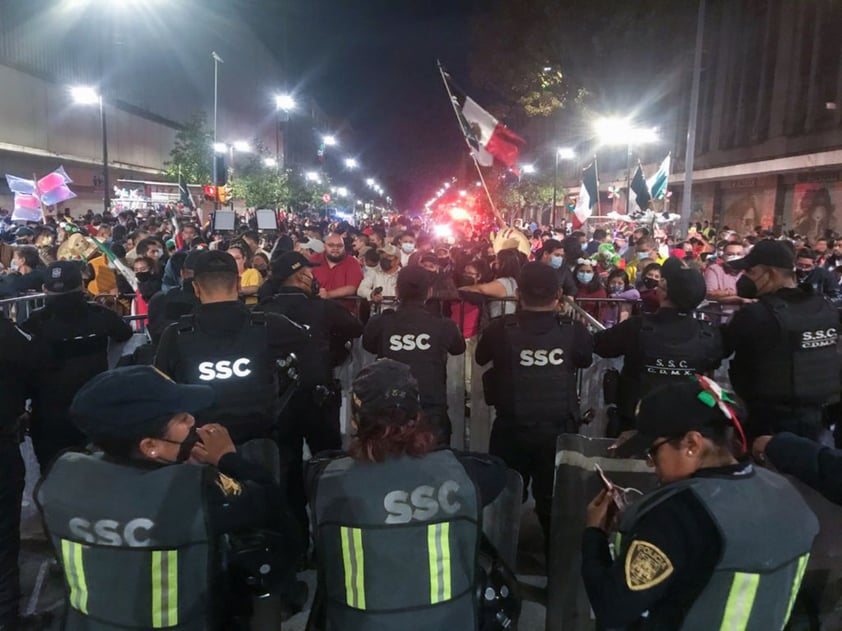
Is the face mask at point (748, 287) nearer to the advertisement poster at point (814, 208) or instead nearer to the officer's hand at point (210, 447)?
the officer's hand at point (210, 447)

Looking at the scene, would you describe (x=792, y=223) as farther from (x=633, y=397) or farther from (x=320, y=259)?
(x=633, y=397)

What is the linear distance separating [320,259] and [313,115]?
13226 centimetres

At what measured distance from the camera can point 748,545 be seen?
2.03m

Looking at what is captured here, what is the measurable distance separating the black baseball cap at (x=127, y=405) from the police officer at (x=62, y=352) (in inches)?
88.1

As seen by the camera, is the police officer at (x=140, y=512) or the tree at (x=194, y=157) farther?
the tree at (x=194, y=157)

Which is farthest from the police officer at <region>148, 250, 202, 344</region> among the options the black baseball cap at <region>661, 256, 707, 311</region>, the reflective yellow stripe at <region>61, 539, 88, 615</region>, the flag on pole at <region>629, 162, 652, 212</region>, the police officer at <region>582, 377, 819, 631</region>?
the flag on pole at <region>629, 162, 652, 212</region>

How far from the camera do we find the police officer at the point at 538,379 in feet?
14.1

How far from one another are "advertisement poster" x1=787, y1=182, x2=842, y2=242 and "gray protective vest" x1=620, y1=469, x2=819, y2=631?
27.0 meters

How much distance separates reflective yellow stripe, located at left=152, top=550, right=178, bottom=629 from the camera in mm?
2287

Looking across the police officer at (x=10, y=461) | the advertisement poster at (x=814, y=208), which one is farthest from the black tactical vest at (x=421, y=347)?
the advertisement poster at (x=814, y=208)

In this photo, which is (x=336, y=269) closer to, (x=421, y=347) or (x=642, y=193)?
(x=421, y=347)

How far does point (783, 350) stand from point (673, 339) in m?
0.66

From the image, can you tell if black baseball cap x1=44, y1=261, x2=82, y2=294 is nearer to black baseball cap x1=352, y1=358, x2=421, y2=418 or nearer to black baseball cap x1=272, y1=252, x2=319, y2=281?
black baseball cap x1=272, y1=252, x2=319, y2=281

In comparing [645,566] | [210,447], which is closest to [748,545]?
[645,566]
